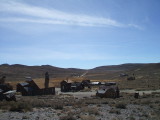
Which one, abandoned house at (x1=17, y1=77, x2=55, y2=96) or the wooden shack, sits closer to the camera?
abandoned house at (x1=17, y1=77, x2=55, y2=96)

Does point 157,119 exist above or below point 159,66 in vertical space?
below

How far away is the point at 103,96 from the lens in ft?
136

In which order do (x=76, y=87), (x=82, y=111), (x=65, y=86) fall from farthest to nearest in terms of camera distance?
(x=76, y=87), (x=65, y=86), (x=82, y=111)

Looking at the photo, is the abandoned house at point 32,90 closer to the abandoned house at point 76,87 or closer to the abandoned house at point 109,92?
the abandoned house at point 76,87

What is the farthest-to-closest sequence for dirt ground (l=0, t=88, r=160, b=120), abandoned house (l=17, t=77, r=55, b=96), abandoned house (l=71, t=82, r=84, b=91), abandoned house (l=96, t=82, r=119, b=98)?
1. abandoned house (l=71, t=82, r=84, b=91)
2. abandoned house (l=17, t=77, r=55, b=96)
3. abandoned house (l=96, t=82, r=119, b=98)
4. dirt ground (l=0, t=88, r=160, b=120)

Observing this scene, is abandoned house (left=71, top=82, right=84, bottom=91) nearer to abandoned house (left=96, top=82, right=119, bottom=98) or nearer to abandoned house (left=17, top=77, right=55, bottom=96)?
abandoned house (left=17, top=77, right=55, bottom=96)

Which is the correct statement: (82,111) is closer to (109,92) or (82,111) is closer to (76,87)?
(109,92)

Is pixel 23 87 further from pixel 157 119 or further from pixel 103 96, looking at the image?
pixel 157 119

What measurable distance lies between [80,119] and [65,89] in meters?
49.7

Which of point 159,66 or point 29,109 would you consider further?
point 159,66

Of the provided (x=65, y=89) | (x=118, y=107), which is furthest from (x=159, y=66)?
(x=118, y=107)

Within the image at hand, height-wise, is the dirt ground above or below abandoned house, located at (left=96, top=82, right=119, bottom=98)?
below

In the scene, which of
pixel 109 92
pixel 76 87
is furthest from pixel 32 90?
pixel 109 92

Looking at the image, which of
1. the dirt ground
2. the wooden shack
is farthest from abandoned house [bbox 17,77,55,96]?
the dirt ground
